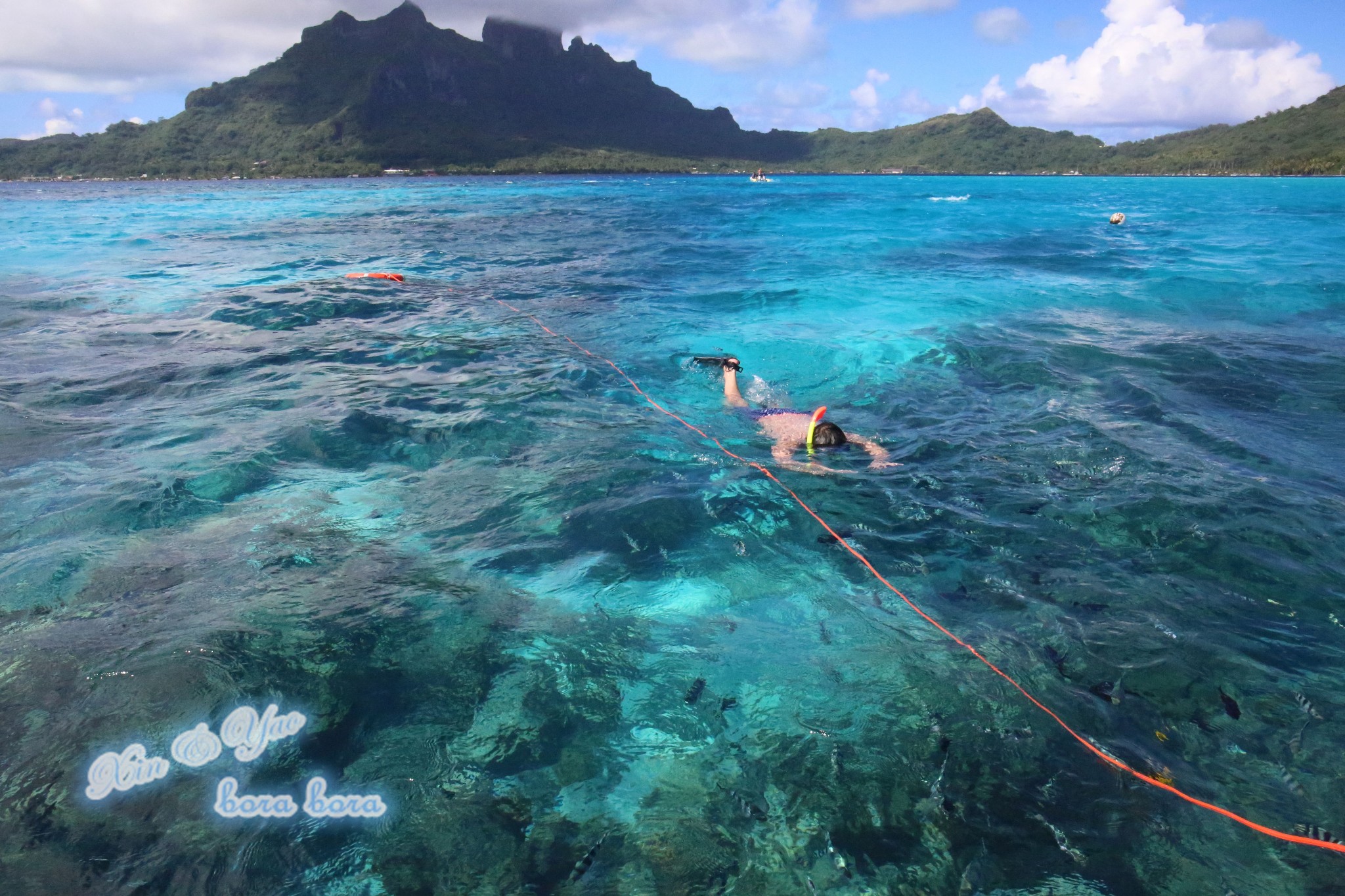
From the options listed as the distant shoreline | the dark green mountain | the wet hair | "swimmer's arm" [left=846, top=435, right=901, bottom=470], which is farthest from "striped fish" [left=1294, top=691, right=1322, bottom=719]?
the dark green mountain

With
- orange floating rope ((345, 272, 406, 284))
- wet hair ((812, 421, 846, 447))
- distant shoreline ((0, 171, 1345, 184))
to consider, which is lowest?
wet hair ((812, 421, 846, 447))

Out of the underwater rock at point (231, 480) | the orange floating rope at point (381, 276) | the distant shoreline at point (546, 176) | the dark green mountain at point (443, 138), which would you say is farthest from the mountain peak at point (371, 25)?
the underwater rock at point (231, 480)

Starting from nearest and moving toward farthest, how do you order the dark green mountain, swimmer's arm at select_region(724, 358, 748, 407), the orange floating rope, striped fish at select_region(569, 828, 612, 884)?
striped fish at select_region(569, 828, 612, 884), swimmer's arm at select_region(724, 358, 748, 407), the orange floating rope, the dark green mountain

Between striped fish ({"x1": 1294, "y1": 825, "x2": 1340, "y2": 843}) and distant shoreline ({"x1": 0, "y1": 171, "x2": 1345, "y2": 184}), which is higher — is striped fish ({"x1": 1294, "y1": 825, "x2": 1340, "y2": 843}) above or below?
below

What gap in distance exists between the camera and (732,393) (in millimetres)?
9891

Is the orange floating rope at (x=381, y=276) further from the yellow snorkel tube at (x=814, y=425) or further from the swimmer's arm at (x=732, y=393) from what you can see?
the yellow snorkel tube at (x=814, y=425)

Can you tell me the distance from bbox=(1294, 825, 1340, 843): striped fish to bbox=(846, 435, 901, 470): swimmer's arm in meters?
4.49

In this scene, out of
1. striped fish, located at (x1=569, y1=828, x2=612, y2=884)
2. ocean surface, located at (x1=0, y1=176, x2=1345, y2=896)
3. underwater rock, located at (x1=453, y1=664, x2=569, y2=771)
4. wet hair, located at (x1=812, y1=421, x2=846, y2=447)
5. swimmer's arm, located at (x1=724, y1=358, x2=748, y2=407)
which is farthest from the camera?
swimmer's arm, located at (x1=724, y1=358, x2=748, y2=407)

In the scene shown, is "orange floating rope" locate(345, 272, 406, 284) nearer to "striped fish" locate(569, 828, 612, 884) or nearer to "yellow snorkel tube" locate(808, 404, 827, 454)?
"yellow snorkel tube" locate(808, 404, 827, 454)

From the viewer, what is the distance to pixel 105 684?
4004 millimetres

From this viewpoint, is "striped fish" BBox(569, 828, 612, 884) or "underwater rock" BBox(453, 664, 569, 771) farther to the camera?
"underwater rock" BBox(453, 664, 569, 771)

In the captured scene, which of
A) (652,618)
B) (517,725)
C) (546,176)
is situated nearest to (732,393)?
(652,618)

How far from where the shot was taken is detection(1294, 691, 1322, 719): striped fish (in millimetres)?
4191

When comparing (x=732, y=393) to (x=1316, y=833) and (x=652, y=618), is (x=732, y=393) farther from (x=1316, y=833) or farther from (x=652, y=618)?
(x=1316, y=833)
